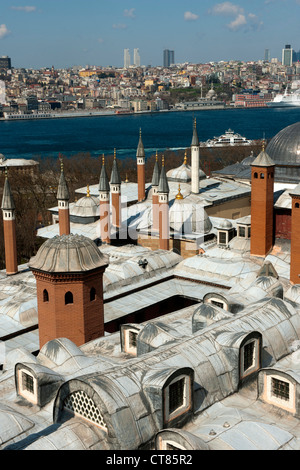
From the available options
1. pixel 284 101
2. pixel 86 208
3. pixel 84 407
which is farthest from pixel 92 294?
pixel 284 101

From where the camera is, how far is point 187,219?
22.7 meters

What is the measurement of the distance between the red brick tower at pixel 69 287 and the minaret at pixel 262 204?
6735 mm

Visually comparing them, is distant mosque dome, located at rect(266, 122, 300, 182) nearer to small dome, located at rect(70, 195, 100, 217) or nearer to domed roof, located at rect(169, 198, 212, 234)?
domed roof, located at rect(169, 198, 212, 234)

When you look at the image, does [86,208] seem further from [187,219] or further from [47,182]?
[47,182]

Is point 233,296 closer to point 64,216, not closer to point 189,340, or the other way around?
point 189,340

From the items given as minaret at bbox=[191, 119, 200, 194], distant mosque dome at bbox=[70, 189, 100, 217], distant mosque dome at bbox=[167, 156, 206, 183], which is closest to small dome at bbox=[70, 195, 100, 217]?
distant mosque dome at bbox=[70, 189, 100, 217]

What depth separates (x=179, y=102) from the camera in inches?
7116

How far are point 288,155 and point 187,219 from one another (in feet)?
14.9

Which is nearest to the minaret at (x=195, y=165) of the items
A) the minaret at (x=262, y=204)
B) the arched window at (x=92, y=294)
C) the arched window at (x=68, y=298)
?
the minaret at (x=262, y=204)

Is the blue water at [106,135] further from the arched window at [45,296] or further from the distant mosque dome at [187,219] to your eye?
the arched window at [45,296]

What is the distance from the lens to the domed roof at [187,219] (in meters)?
22.5

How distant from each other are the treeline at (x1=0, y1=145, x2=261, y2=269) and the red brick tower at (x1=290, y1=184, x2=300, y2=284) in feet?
45.4
